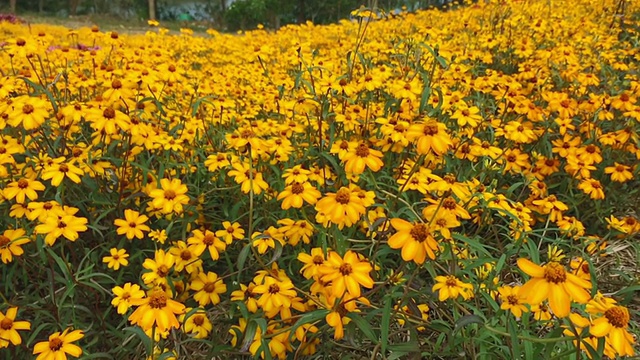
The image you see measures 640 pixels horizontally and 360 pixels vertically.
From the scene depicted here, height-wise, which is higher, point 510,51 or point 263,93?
point 510,51

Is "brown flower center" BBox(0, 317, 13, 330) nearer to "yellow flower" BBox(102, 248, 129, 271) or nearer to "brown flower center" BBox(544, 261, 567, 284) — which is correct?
"yellow flower" BBox(102, 248, 129, 271)

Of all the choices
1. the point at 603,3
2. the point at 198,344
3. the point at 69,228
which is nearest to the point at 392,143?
the point at 198,344

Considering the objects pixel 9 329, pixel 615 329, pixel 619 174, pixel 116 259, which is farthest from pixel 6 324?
pixel 619 174

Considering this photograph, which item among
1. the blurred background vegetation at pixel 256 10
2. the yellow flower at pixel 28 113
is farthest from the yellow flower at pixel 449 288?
the blurred background vegetation at pixel 256 10

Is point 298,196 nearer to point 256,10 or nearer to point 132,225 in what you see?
point 132,225

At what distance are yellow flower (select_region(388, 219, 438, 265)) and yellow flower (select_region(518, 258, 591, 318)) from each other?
0.23 m

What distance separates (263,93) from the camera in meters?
3.72

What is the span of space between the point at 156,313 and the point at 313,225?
0.76m

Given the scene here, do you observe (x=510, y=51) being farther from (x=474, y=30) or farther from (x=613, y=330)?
(x=613, y=330)

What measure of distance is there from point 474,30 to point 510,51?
83cm

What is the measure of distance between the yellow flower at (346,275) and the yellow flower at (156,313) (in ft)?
1.47

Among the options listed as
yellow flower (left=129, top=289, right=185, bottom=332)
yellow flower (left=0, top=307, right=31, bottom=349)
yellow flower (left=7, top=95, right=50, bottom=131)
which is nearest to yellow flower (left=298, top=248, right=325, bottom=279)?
yellow flower (left=129, top=289, right=185, bottom=332)

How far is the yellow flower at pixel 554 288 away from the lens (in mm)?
1024

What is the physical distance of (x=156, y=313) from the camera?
128 centimetres
